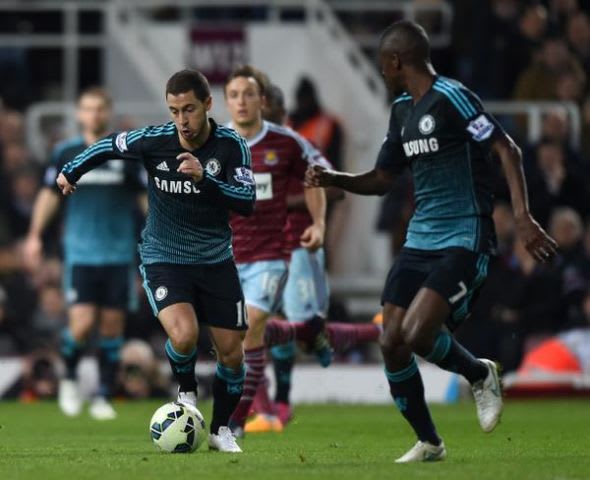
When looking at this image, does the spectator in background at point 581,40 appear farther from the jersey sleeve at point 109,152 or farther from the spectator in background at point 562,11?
the jersey sleeve at point 109,152

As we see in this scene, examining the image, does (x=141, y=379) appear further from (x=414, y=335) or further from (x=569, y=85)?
(x=414, y=335)

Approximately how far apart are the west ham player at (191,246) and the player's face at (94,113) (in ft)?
15.5

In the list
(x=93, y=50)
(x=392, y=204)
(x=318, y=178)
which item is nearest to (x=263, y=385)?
(x=318, y=178)

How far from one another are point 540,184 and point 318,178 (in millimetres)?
8825

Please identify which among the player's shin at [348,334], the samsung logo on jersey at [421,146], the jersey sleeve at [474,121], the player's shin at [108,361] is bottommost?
the player's shin at [108,361]

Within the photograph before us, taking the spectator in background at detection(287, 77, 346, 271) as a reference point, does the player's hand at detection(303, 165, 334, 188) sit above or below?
above

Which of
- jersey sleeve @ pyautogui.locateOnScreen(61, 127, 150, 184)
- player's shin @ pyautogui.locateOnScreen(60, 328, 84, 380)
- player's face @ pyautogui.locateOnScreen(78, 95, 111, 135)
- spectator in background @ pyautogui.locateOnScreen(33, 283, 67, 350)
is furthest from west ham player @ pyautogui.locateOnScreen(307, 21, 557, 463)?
spectator in background @ pyautogui.locateOnScreen(33, 283, 67, 350)

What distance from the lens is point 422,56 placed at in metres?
9.85

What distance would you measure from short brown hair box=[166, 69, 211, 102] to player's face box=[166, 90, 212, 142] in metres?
0.02

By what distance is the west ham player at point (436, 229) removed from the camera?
955 cm

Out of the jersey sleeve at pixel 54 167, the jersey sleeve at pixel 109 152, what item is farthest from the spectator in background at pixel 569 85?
the jersey sleeve at pixel 109 152

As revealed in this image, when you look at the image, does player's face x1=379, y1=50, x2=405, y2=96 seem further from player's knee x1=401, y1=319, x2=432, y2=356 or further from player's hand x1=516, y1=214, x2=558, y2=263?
player's knee x1=401, y1=319, x2=432, y2=356

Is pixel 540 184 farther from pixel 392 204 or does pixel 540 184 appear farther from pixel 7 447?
pixel 7 447

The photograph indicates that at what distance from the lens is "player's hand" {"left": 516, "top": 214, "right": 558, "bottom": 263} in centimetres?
920
